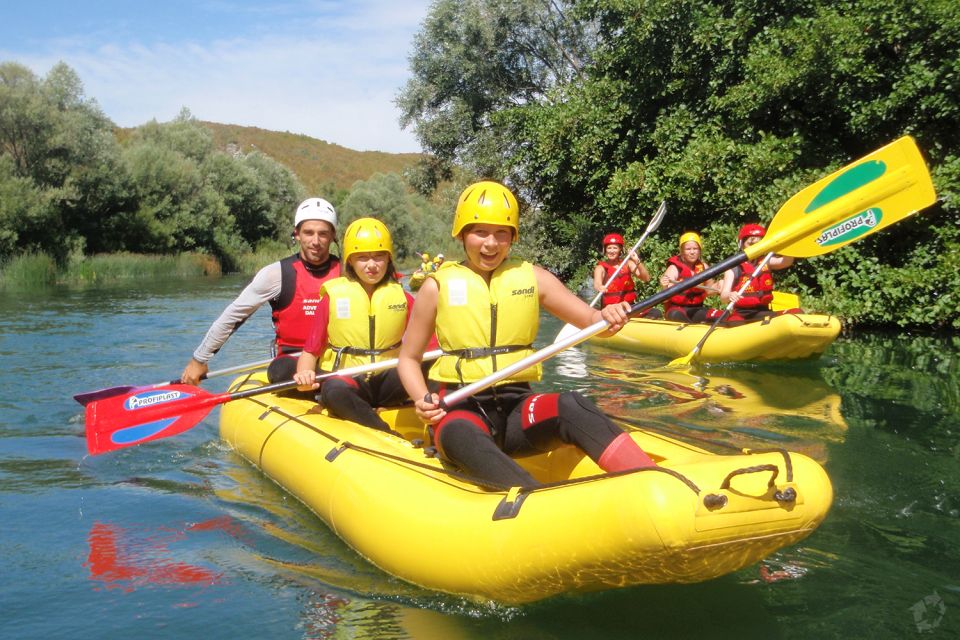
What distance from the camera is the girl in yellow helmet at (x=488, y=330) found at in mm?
3471

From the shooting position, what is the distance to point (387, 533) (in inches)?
135

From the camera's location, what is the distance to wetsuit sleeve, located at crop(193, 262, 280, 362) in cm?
543

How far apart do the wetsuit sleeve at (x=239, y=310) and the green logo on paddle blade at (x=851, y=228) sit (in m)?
3.25

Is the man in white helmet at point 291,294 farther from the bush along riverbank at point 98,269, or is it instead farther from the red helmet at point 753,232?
the bush along riverbank at point 98,269

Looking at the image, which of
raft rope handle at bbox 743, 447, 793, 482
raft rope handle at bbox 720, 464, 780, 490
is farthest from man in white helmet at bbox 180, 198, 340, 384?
raft rope handle at bbox 720, 464, 780, 490

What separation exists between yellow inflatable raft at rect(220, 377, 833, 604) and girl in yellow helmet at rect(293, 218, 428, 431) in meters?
1.12

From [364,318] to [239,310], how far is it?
3.04ft

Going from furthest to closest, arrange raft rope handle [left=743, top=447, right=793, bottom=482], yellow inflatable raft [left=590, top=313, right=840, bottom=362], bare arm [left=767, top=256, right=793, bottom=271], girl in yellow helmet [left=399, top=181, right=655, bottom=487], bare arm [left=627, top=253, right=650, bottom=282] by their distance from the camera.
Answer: bare arm [left=627, top=253, right=650, bottom=282], bare arm [left=767, top=256, right=793, bottom=271], yellow inflatable raft [left=590, top=313, right=840, bottom=362], girl in yellow helmet [left=399, top=181, right=655, bottom=487], raft rope handle [left=743, top=447, right=793, bottom=482]

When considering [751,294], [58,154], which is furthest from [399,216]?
[751,294]

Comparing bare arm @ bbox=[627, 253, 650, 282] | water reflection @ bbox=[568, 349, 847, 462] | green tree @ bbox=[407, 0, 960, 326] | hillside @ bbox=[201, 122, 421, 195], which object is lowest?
water reflection @ bbox=[568, 349, 847, 462]

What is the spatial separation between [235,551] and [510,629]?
1553 mm

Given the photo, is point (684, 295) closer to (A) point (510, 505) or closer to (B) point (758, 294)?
(B) point (758, 294)

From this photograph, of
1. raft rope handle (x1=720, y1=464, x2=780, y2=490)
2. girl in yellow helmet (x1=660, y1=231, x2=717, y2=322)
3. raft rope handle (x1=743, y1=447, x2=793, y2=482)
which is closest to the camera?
raft rope handle (x1=720, y1=464, x2=780, y2=490)

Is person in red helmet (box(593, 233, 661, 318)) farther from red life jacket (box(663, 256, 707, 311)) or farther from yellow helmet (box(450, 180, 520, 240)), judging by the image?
yellow helmet (box(450, 180, 520, 240))
